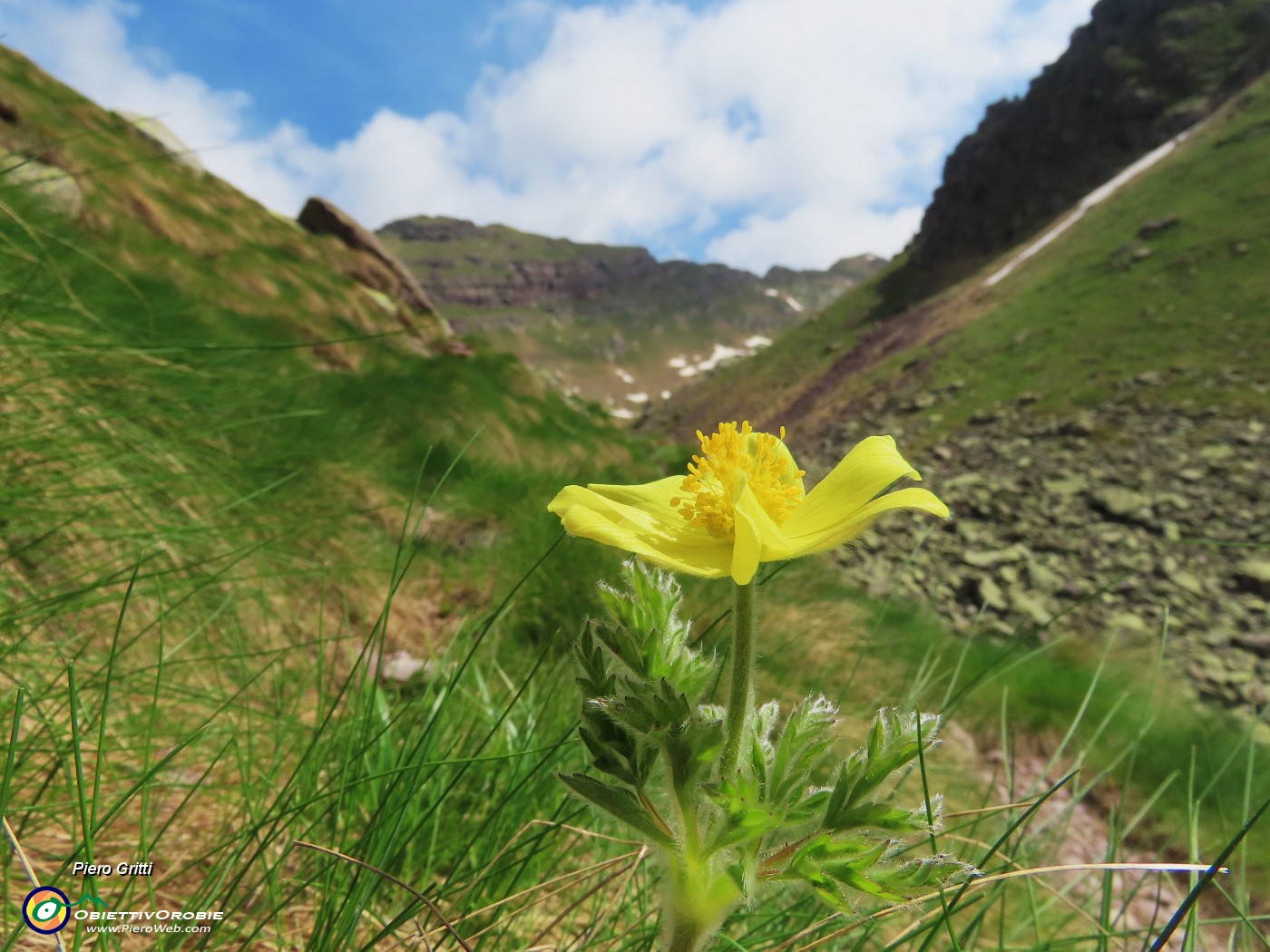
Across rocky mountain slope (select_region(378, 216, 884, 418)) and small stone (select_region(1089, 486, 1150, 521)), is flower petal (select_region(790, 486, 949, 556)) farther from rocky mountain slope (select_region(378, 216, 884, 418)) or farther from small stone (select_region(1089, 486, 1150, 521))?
rocky mountain slope (select_region(378, 216, 884, 418))

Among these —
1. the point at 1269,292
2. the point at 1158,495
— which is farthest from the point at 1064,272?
the point at 1158,495

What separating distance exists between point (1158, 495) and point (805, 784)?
14184mm

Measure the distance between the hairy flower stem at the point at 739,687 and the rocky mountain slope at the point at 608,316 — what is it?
5778 inches

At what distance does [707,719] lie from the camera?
822 millimetres

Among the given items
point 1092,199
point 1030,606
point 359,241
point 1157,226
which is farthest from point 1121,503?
point 1092,199

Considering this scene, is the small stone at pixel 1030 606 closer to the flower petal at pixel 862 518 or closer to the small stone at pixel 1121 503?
the small stone at pixel 1121 503

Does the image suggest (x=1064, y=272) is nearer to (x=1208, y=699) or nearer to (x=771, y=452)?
(x=1208, y=699)

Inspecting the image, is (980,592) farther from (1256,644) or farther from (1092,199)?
(1092,199)

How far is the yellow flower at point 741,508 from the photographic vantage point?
895 mm

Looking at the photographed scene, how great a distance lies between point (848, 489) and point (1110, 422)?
61.1ft

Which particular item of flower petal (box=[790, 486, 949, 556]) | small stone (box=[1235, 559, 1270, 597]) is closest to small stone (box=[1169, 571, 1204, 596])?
small stone (box=[1235, 559, 1270, 597])

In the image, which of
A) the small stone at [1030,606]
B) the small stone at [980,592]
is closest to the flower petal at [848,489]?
the small stone at [1030,606]

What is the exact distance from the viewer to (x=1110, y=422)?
15.9 meters

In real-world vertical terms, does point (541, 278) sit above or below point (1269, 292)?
above
